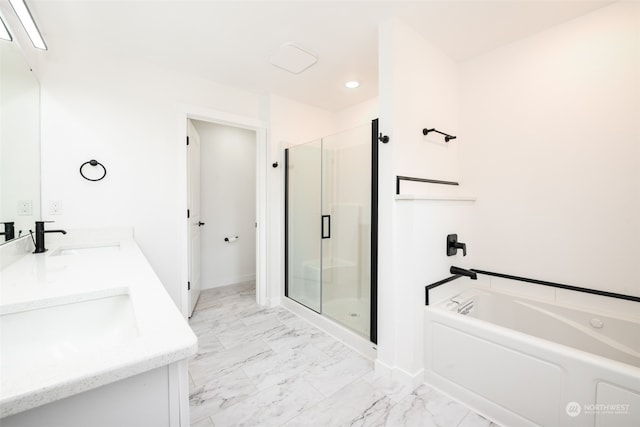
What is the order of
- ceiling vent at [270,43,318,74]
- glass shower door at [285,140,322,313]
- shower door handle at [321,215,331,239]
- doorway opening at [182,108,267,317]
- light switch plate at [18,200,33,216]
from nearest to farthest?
light switch plate at [18,200,33,216] → ceiling vent at [270,43,318,74] → shower door handle at [321,215,331,239] → glass shower door at [285,140,322,313] → doorway opening at [182,108,267,317]

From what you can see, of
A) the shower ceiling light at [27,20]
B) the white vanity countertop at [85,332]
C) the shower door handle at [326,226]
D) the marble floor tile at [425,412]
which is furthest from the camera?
the shower door handle at [326,226]

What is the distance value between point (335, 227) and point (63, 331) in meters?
1.92

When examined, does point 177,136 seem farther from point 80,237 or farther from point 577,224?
point 577,224

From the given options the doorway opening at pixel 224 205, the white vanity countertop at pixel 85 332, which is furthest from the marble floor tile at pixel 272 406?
the doorway opening at pixel 224 205

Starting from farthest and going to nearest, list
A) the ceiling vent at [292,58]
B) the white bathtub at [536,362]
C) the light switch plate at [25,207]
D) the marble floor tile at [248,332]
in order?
the marble floor tile at [248,332]
the ceiling vent at [292,58]
the light switch plate at [25,207]
the white bathtub at [536,362]

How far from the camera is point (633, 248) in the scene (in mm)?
1562

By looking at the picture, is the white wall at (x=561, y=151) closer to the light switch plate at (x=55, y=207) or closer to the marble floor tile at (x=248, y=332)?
the marble floor tile at (x=248, y=332)

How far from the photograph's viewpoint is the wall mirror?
55.1 inches

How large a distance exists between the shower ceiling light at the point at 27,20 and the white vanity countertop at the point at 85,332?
1.27m

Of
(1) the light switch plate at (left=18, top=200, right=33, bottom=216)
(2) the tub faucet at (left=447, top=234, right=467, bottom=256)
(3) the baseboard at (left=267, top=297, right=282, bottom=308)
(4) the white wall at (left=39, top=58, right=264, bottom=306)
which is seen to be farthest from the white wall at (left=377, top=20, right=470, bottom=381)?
(1) the light switch plate at (left=18, top=200, right=33, bottom=216)

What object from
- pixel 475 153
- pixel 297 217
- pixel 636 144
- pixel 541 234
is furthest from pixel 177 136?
pixel 636 144

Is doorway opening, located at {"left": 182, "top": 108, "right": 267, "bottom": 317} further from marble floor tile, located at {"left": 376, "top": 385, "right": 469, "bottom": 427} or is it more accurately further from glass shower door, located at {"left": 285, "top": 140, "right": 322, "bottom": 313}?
marble floor tile, located at {"left": 376, "top": 385, "right": 469, "bottom": 427}

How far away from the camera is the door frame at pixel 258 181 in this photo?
243 cm

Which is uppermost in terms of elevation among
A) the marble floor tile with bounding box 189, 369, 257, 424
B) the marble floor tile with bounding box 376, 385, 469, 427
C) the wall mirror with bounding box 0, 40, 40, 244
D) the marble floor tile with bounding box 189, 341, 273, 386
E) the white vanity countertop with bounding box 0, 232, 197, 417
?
the wall mirror with bounding box 0, 40, 40, 244
